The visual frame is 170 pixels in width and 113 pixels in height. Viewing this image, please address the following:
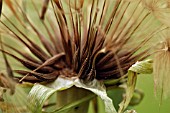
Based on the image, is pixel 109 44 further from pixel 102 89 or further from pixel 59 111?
pixel 59 111

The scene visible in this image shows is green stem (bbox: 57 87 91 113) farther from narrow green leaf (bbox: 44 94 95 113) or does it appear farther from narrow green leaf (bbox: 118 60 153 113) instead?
narrow green leaf (bbox: 118 60 153 113)

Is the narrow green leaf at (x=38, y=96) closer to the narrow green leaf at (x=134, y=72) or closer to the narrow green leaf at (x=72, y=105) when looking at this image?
the narrow green leaf at (x=72, y=105)

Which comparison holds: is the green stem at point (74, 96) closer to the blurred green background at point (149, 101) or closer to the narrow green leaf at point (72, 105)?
the narrow green leaf at point (72, 105)

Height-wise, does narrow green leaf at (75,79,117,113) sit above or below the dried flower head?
below

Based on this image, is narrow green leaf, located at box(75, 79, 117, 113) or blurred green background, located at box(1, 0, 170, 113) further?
blurred green background, located at box(1, 0, 170, 113)

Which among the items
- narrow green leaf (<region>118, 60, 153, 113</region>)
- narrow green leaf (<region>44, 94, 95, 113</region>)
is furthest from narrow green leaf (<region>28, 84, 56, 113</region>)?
narrow green leaf (<region>118, 60, 153, 113</region>)

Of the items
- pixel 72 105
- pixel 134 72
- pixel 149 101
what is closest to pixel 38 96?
pixel 72 105

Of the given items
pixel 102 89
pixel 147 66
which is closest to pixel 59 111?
pixel 102 89

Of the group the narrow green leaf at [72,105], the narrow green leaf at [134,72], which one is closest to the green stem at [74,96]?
the narrow green leaf at [72,105]

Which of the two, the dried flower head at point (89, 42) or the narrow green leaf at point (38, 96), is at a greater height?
the dried flower head at point (89, 42)

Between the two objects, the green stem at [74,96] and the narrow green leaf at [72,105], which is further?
the green stem at [74,96]

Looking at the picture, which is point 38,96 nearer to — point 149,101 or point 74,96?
point 74,96
